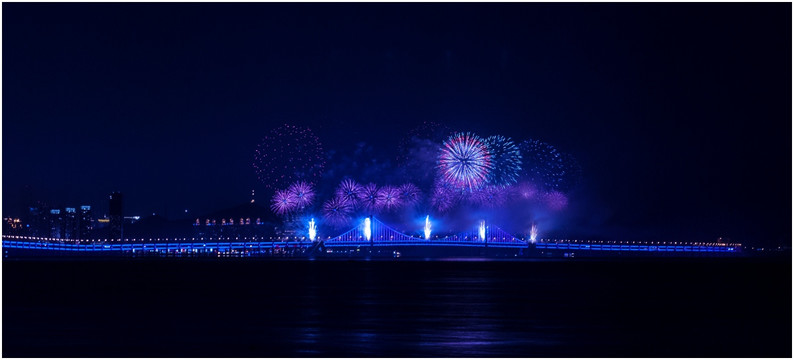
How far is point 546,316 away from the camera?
26.6m

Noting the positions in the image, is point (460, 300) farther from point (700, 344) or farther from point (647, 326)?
point (700, 344)

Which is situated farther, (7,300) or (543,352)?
(7,300)

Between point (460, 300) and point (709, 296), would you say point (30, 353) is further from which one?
point (709, 296)

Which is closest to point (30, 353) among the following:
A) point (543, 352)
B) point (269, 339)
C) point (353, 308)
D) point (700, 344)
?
point (269, 339)

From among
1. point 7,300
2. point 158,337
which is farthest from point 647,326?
point 7,300

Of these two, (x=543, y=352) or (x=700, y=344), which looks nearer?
(x=543, y=352)

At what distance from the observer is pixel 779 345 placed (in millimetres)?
19953

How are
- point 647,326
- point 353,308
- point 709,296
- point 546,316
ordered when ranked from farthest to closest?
point 709,296
point 353,308
point 546,316
point 647,326

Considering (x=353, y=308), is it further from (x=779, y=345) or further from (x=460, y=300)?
(x=779, y=345)

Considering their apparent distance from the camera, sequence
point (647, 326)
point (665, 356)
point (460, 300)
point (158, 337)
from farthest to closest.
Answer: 1. point (460, 300)
2. point (647, 326)
3. point (158, 337)
4. point (665, 356)

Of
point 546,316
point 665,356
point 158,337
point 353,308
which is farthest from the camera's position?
point 353,308

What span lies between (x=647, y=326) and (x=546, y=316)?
3.52 metres

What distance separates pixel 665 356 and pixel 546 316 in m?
8.33

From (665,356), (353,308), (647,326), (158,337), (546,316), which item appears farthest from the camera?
(353,308)
